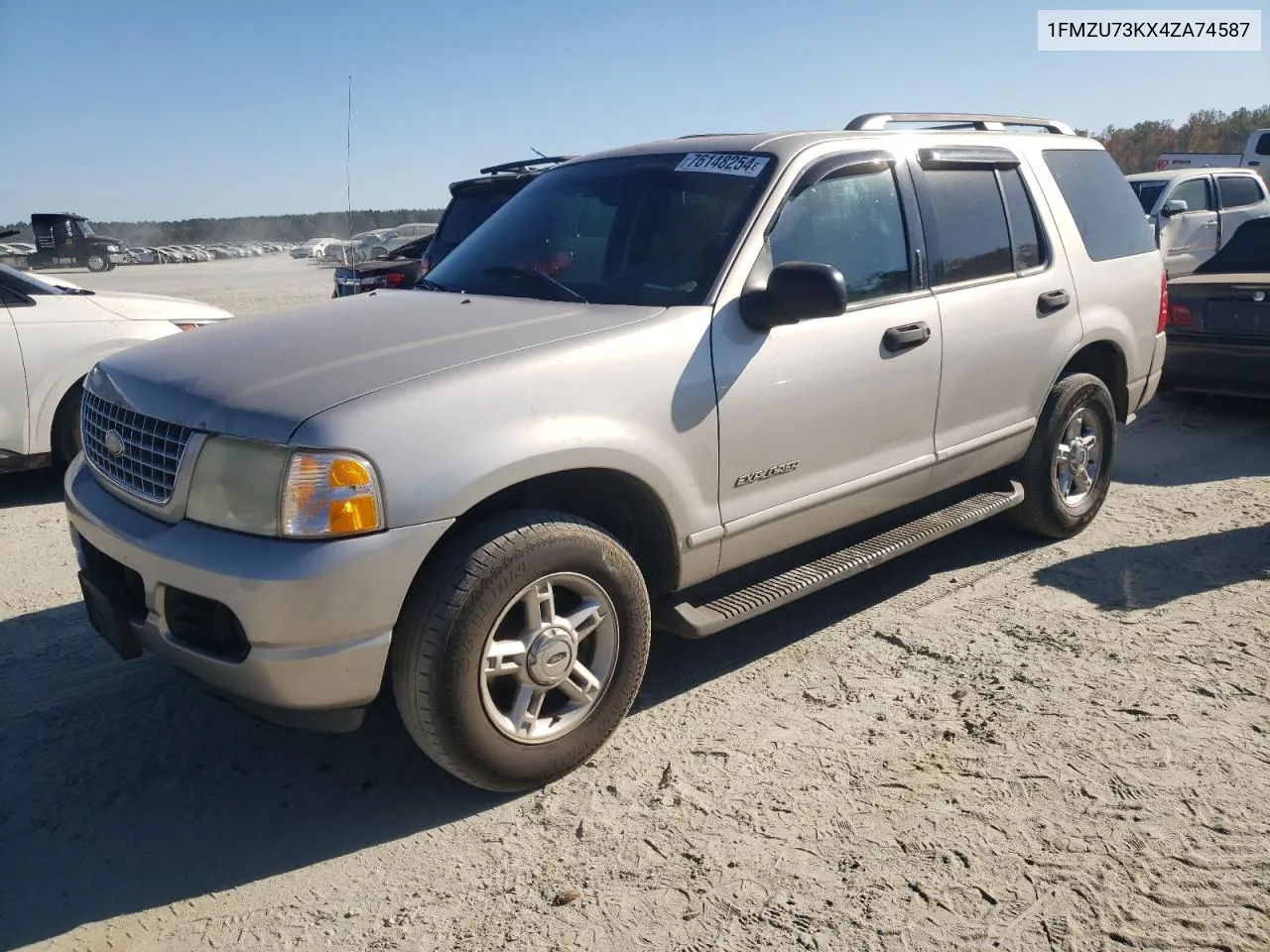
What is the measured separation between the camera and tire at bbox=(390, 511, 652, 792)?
2.75 metres

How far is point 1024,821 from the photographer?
9.45ft

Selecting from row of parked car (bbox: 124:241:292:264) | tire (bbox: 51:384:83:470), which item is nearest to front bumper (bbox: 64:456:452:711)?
tire (bbox: 51:384:83:470)

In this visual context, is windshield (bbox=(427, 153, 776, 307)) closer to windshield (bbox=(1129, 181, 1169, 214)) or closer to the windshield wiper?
the windshield wiper

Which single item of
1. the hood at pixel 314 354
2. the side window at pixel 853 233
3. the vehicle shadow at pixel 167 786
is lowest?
the vehicle shadow at pixel 167 786

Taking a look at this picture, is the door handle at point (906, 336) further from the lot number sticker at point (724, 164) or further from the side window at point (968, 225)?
the lot number sticker at point (724, 164)

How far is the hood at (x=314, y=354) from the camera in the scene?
275 cm

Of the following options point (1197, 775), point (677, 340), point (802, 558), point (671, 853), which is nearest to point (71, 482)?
point (677, 340)

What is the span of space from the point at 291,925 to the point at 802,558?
2241 mm

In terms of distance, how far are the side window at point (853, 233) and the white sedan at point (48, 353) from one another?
175 inches

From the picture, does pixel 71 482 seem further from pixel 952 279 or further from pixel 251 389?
pixel 952 279

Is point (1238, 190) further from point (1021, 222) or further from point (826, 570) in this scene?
point (826, 570)

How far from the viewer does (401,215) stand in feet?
257

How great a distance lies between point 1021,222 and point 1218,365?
A: 11.7 feet

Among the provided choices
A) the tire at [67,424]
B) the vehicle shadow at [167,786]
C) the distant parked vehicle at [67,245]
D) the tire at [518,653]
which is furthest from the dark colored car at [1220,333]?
the distant parked vehicle at [67,245]
